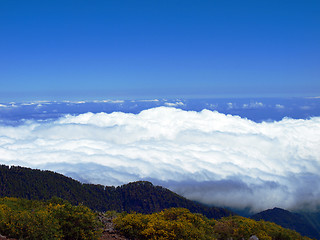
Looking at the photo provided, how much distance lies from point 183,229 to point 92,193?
107 meters

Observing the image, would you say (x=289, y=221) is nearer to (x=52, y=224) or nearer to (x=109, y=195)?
(x=109, y=195)

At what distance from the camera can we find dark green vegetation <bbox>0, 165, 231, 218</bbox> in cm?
9725

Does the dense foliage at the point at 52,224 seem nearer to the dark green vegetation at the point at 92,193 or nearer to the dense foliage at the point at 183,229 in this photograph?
the dense foliage at the point at 183,229

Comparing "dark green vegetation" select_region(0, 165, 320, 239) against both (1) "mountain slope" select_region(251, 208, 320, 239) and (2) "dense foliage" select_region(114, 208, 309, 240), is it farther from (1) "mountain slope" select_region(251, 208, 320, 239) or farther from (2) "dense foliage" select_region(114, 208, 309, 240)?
(2) "dense foliage" select_region(114, 208, 309, 240)

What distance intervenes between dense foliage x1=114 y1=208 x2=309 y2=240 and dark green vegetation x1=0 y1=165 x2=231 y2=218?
84361mm

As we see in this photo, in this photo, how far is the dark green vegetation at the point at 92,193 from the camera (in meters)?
97.2

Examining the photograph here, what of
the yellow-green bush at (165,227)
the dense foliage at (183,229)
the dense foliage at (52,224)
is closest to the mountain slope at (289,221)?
the dense foliage at (183,229)

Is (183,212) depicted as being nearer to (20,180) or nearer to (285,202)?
(20,180)

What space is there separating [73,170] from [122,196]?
298ft

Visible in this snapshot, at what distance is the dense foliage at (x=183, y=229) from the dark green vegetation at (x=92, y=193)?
3321 inches

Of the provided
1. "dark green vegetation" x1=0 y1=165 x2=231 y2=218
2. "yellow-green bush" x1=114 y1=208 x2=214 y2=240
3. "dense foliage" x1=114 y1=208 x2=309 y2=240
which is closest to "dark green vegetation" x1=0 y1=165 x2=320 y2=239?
"dark green vegetation" x1=0 y1=165 x2=231 y2=218

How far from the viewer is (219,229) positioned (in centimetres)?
1798

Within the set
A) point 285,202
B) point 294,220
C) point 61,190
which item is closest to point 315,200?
point 285,202

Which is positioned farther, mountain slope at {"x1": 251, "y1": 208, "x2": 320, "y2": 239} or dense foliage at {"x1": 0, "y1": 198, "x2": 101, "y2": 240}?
mountain slope at {"x1": 251, "y1": 208, "x2": 320, "y2": 239}
